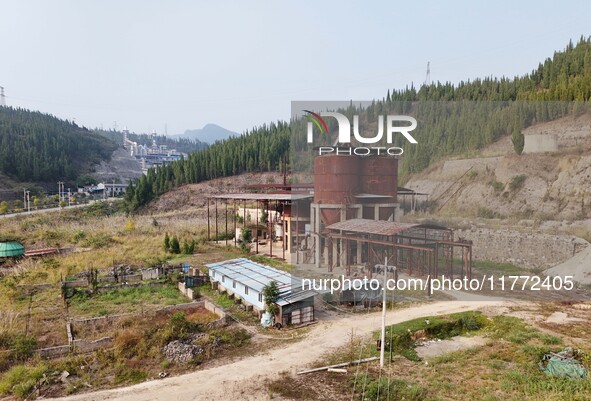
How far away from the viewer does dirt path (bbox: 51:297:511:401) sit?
13398 millimetres

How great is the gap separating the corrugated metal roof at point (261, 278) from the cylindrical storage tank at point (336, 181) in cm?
908

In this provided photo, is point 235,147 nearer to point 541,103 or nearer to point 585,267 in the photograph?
point 541,103

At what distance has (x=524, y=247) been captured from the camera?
3562 centimetres

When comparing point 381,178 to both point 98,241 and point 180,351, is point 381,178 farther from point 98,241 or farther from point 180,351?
point 98,241

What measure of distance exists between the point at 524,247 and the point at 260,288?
28288mm

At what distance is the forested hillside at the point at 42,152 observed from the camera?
105500 mm

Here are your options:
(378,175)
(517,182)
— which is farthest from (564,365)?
(517,182)

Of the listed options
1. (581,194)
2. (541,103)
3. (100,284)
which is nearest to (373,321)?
(100,284)

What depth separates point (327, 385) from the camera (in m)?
14.2

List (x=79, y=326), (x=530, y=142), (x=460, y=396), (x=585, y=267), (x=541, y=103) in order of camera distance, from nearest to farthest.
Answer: (x=460, y=396) < (x=79, y=326) < (x=585, y=267) < (x=530, y=142) < (x=541, y=103)

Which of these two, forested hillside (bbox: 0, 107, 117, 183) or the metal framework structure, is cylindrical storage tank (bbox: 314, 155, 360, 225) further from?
forested hillside (bbox: 0, 107, 117, 183)

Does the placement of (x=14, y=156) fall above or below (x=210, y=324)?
above

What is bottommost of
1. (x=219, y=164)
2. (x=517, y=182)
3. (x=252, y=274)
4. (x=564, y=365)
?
(x=564, y=365)

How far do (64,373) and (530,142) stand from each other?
5033 centimetres
